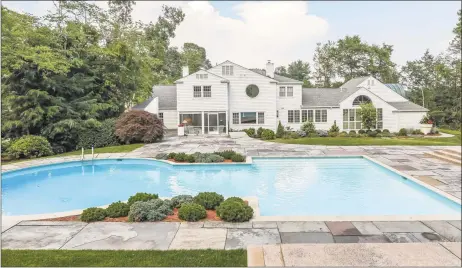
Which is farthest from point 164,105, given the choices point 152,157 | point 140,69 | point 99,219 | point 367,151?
point 99,219

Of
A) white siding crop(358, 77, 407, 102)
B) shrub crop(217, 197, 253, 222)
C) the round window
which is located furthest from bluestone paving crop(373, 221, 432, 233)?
the round window

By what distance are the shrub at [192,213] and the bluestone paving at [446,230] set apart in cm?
394

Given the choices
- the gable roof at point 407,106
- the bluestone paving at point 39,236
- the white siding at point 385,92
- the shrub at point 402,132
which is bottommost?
the bluestone paving at point 39,236

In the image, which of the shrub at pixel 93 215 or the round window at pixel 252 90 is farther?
the round window at pixel 252 90

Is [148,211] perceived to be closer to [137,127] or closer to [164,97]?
[137,127]

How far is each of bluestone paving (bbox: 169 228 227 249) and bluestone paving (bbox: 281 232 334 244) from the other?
0.98 m

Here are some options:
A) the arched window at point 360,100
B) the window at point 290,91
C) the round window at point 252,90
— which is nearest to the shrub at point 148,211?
the arched window at point 360,100

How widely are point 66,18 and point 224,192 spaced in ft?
42.3

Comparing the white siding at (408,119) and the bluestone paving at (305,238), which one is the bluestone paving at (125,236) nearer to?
the bluestone paving at (305,238)

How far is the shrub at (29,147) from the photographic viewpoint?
1204cm

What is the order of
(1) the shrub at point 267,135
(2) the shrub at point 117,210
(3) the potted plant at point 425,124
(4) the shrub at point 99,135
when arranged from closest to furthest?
(2) the shrub at point 117,210 → (3) the potted plant at point 425,124 → (4) the shrub at point 99,135 → (1) the shrub at point 267,135

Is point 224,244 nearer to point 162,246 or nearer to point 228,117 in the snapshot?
point 162,246

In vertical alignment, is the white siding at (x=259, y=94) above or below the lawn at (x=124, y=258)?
above

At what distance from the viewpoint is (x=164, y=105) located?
79.1ft
